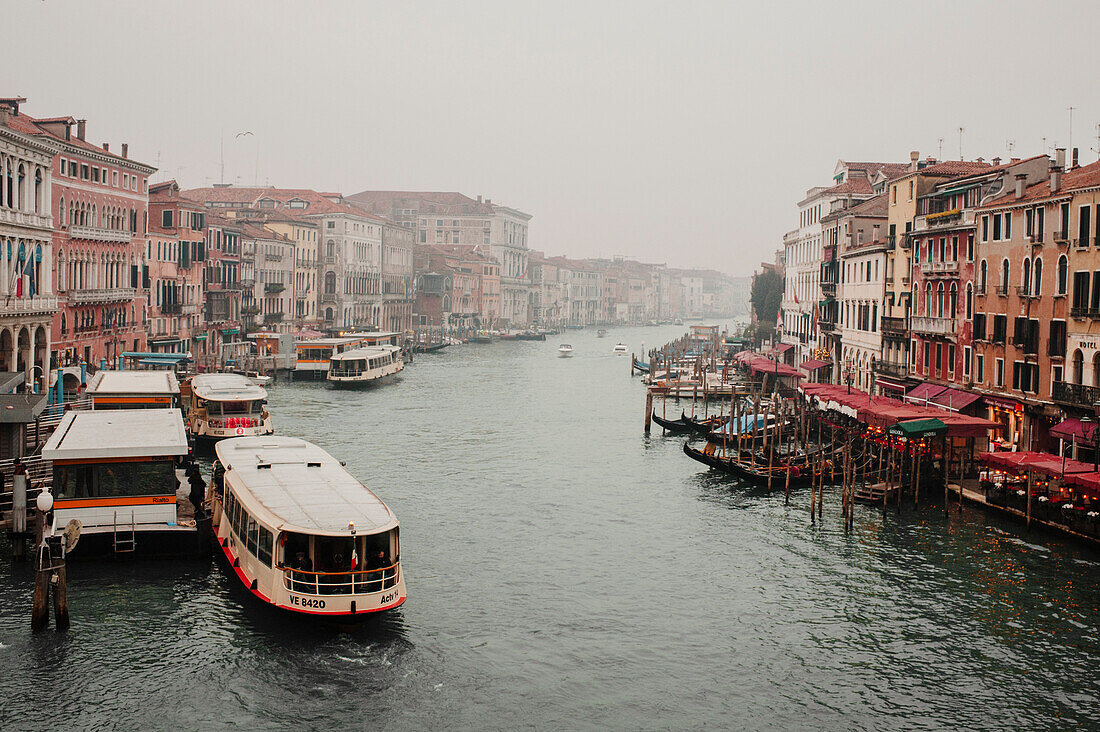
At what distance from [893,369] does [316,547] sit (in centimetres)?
2664

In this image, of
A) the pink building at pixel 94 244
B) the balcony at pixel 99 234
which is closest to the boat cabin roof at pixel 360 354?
the pink building at pixel 94 244

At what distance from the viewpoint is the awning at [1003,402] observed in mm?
29166

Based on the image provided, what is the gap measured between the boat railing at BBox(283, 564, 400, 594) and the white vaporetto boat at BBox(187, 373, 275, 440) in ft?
51.6

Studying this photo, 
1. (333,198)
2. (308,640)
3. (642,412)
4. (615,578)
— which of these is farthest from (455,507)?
(333,198)

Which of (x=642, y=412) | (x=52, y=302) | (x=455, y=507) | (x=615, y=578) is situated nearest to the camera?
(x=615, y=578)

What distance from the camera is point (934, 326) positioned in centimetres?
3484

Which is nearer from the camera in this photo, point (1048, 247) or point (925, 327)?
point (1048, 247)

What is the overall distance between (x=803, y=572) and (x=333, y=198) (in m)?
82.5

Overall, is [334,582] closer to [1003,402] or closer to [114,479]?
[114,479]

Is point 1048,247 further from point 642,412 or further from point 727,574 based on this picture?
point 642,412

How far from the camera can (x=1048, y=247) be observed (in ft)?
92.7

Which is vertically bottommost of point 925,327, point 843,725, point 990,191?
point 843,725

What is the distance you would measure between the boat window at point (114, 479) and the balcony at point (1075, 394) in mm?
19457

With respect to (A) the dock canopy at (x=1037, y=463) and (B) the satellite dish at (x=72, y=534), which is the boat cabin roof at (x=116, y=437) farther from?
(A) the dock canopy at (x=1037, y=463)
